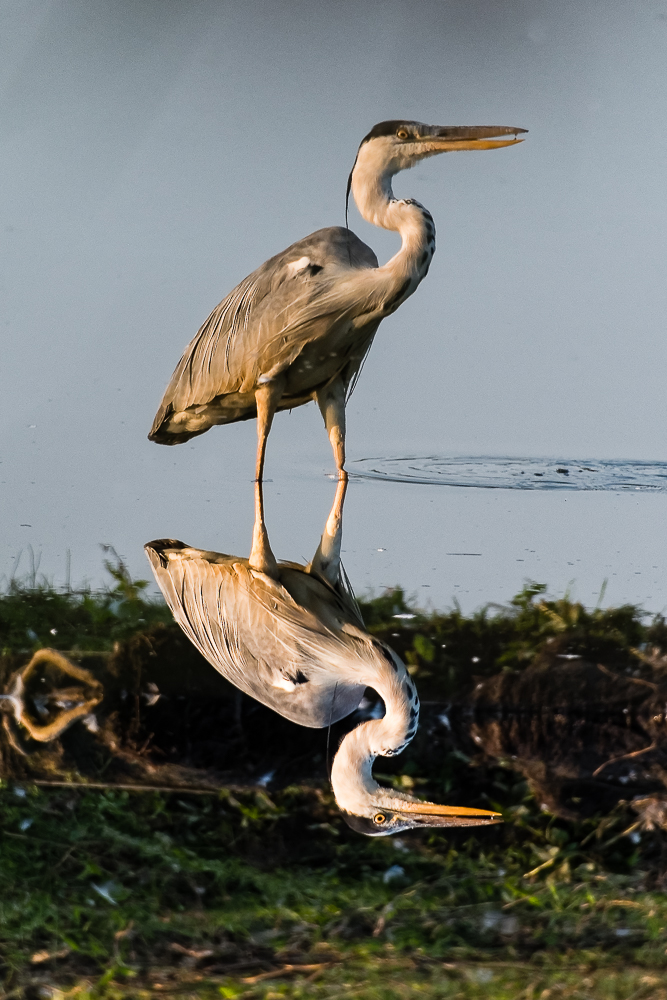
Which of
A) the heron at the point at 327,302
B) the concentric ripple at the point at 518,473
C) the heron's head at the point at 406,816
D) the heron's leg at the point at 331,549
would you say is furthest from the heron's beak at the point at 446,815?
the concentric ripple at the point at 518,473

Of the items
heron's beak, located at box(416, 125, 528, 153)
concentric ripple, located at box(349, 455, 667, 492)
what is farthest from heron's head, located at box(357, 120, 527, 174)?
concentric ripple, located at box(349, 455, 667, 492)

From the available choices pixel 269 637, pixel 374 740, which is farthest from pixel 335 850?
pixel 269 637

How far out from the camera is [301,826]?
1769 mm

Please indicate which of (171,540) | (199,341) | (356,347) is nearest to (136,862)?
(171,540)

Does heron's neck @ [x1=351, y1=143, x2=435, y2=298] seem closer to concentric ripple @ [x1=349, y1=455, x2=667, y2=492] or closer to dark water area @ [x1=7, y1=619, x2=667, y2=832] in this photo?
concentric ripple @ [x1=349, y1=455, x2=667, y2=492]

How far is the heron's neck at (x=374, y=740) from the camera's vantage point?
1.86m

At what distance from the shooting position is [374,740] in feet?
6.66

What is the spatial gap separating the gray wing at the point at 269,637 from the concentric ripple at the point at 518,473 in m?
2.33

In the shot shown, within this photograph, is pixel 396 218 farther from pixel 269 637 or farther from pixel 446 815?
pixel 446 815

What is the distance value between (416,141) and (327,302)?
0.74 meters

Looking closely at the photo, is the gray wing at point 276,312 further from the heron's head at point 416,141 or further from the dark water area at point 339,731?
the dark water area at point 339,731

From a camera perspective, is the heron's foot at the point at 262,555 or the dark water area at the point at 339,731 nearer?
the dark water area at the point at 339,731

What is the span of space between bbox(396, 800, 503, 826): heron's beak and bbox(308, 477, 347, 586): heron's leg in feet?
4.72

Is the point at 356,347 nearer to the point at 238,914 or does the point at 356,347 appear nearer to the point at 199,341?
the point at 199,341
